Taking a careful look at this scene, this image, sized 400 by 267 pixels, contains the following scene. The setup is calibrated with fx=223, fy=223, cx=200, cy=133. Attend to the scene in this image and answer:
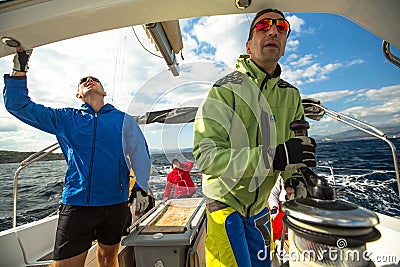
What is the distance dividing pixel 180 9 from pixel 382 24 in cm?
76

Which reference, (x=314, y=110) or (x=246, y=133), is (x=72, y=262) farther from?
(x=314, y=110)

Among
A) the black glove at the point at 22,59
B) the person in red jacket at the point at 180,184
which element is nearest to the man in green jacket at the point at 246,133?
the black glove at the point at 22,59

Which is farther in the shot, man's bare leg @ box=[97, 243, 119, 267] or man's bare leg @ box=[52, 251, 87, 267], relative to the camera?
man's bare leg @ box=[97, 243, 119, 267]

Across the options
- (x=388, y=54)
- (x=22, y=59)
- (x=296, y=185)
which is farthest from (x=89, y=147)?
(x=388, y=54)

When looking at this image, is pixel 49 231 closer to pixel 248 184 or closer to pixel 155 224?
pixel 155 224

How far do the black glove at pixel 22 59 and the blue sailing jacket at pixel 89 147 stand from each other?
37 centimetres

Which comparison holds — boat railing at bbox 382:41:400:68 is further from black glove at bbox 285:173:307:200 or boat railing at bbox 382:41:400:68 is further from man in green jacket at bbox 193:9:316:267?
black glove at bbox 285:173:307:200

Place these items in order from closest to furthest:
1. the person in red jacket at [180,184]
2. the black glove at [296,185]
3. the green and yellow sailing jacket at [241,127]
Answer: the green and yellow sailing jacket at [241,127], the black glove at [296,185], the person in red jacket at [180,184]

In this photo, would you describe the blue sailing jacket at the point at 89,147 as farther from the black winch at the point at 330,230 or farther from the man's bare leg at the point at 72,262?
the black winch at the point at 330,230

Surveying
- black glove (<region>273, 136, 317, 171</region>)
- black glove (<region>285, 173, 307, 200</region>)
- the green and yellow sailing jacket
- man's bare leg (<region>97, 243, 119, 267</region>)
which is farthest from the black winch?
man's bare leg (<region>97, 243, 119, 267</region>)

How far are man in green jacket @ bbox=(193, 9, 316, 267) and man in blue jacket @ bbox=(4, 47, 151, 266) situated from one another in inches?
34.7

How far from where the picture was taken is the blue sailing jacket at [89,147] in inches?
60.4

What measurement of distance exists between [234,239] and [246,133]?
0.46m

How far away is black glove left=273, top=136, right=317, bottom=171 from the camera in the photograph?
0.68 metres
